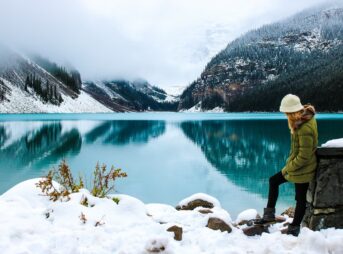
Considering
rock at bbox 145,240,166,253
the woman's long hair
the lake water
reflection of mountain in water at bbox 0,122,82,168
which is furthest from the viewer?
reflection of mountain in water at bbox 0,122,82,168

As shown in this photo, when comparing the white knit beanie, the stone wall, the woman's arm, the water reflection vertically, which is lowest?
the water reflection

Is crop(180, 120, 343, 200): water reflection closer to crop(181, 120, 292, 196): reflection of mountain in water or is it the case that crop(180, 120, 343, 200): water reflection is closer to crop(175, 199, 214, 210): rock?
crop(181, 120, 292, 196): reflection of mountain in water

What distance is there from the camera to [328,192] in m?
6.42

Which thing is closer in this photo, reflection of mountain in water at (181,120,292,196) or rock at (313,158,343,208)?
rock at (313,158,343,208)

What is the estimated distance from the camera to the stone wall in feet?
21.0

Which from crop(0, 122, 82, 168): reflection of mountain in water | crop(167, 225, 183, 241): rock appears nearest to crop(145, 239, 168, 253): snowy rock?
crop(167, 225, 183, 241): rock

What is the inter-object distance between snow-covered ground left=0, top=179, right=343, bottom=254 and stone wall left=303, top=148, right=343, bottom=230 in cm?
23

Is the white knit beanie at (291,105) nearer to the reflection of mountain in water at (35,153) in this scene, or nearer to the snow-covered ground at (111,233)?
the snow-covered ground at (111,233)

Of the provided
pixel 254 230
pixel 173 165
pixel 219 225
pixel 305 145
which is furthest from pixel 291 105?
pixel 173 165

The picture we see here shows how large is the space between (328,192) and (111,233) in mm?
3620

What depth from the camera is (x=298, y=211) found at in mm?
6664

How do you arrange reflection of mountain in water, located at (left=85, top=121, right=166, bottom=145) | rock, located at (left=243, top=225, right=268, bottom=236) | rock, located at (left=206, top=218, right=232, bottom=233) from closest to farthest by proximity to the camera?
1. rock, located at (left=243, top=225, right=268, bottom=236)
2. rock, located at (left=206, top=218, right=232, bottom=233)
3. reflection of mountain in water, located at (left=85, top=121, right=166, bottom=145)

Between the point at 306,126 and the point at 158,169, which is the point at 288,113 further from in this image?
the point at 158,169

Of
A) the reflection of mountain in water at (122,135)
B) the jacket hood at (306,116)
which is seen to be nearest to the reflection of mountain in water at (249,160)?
the reflection of mountain in water at (122,135)
